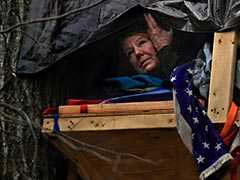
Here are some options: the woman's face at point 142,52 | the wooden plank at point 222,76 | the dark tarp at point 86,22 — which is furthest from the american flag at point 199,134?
the woman's face at point 142,52

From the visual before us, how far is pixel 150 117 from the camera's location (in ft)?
13.9

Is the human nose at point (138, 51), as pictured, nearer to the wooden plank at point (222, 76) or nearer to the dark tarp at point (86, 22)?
the dark tarp at point (86, 22)

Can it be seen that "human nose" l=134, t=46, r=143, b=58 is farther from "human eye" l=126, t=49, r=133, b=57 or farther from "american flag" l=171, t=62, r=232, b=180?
"american flag" l=171, t=62, r=232, b=180

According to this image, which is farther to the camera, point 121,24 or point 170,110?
point 121,24

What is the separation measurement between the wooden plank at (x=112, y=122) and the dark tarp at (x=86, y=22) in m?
0.44

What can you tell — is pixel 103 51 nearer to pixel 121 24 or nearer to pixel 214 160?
pixel 121 24

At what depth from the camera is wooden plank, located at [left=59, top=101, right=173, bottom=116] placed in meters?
4.27

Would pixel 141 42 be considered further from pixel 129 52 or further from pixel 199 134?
pixel 199 134

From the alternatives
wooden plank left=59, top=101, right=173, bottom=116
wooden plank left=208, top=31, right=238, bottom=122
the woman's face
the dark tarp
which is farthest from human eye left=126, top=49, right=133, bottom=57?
wooden plank left=208, top=31, right=238, bottom=122

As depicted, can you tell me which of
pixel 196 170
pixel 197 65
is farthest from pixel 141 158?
pixel 197 65

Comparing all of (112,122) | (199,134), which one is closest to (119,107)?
(112,122)

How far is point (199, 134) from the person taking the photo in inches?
161

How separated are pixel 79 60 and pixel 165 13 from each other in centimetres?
68

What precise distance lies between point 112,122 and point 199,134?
1.62ft
